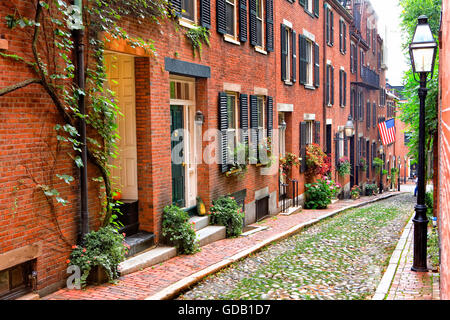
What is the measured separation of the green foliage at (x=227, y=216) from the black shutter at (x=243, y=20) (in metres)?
4.28

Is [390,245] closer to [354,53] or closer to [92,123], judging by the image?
[92,123]

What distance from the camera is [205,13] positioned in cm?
1002

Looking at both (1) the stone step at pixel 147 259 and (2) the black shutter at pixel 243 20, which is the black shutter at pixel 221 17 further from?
(1) the stone step at pixel 147 259

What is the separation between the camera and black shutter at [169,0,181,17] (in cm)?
863

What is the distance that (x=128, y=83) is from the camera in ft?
27.2

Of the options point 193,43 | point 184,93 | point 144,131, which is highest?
point 193,43

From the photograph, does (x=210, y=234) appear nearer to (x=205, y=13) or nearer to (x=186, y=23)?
(x=186, y=23)

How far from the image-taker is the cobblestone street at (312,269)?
20.9 feet

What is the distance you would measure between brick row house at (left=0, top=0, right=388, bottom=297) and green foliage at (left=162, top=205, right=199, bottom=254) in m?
0.14

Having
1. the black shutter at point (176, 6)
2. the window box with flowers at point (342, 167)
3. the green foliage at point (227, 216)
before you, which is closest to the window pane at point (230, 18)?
the black shutter at point (176, 6)

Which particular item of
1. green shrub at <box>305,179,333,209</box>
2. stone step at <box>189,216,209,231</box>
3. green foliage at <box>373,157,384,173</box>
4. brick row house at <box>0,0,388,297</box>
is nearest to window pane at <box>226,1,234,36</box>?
brick row house at <box>0,0,388,297</box>

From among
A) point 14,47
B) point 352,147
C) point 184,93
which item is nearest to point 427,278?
point 184,93

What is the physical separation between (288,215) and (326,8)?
11.1 meters

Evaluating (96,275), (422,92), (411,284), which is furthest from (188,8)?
(411,284)
